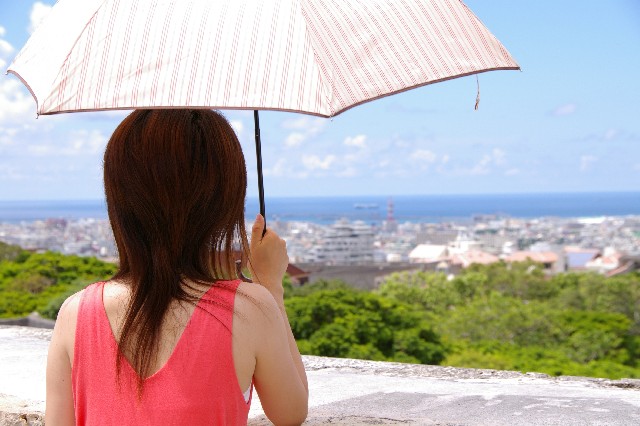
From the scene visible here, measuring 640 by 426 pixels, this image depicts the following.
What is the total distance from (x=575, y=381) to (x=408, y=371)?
0.52 meters

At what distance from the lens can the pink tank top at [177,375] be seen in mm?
1259

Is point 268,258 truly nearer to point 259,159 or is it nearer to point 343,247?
point 259,159

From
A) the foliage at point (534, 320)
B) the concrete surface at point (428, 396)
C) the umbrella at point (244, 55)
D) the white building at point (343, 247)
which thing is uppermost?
the umbrella at point (244, 55)

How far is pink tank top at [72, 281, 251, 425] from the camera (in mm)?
1259

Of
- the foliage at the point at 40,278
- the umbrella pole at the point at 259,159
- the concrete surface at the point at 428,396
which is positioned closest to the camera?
the umbrella pole at the point at 259,159

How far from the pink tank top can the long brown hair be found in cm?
3

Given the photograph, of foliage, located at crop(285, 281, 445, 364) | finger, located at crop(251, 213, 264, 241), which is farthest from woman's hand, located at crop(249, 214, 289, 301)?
foliage, located at crop(285, 281, 445, 364)

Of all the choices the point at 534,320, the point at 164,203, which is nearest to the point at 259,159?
the point at 164,203

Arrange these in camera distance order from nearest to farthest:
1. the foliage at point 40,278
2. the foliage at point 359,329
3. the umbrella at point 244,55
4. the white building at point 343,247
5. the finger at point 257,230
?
the umbrella at point 244,55 → the finger at point 257,230 → the foliage at point 359,329 → the foliage at point 40,278 → the white building at point 343,247

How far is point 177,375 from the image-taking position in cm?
126

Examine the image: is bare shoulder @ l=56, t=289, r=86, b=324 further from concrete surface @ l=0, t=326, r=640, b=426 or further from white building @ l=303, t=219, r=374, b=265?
white building @ l=303, t=219, r=374, b=265

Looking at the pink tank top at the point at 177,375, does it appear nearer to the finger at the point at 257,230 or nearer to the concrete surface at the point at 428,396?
the finger at the point at 257,230

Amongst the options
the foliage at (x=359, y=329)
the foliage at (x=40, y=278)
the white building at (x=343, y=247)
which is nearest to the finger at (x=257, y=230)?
the foliage at (x=359, y=329)

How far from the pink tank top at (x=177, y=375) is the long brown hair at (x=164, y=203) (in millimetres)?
31
